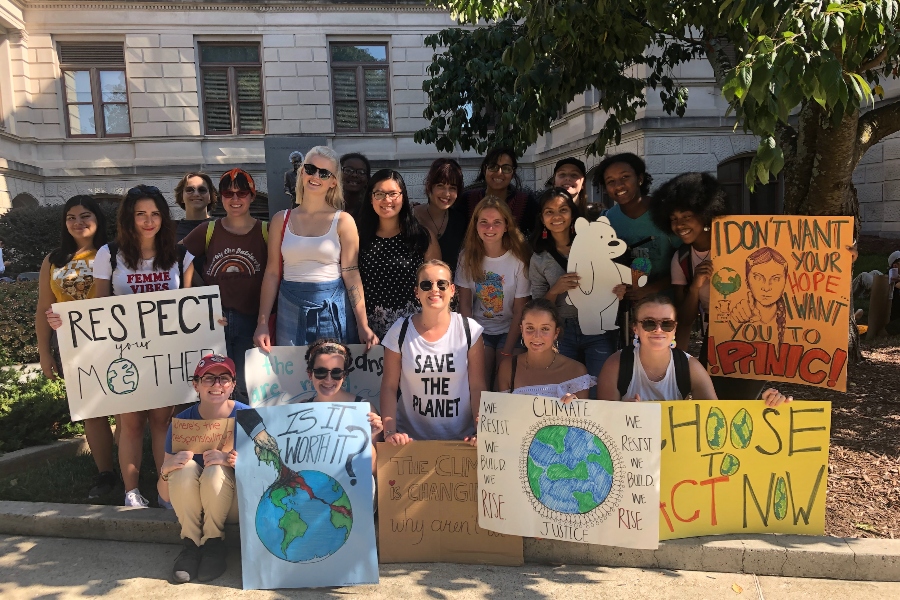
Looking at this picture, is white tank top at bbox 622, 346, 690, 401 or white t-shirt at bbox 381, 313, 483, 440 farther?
white t-shirt at bbox 381, 313, 483, 440

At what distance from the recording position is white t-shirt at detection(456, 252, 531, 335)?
3.84m

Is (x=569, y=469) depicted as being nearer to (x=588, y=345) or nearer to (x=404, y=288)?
A: (x=588, y=345)

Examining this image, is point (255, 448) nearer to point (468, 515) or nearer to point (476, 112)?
point (468, 515)

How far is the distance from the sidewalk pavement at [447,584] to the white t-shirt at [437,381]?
0.68 metres

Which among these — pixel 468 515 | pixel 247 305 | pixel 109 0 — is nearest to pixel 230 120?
pixel 109 0

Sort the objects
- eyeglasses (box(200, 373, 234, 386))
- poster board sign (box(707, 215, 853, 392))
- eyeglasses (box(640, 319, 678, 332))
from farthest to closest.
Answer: poster board sign (box(707, 215, 853, 392))
eyeglasses (box(200, 373, 234, 386))
eyeglasses (box(640, 319, 678, 332))

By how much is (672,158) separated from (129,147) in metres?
13.8

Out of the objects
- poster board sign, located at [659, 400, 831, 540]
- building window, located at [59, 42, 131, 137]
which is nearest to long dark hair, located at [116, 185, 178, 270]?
poster board sign, located at [659, 400, 831, 540]

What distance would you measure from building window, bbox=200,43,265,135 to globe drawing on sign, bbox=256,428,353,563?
16964 mm

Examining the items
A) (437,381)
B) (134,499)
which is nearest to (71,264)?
(134,499)

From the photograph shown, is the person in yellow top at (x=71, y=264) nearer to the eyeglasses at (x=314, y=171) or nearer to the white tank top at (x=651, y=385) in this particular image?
the eyeglasses at (x=314, y=171)

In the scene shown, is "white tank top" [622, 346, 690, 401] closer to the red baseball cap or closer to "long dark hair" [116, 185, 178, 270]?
the red baseball cap

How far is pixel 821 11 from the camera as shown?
273 centimetres

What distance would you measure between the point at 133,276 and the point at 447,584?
93.2 inches
